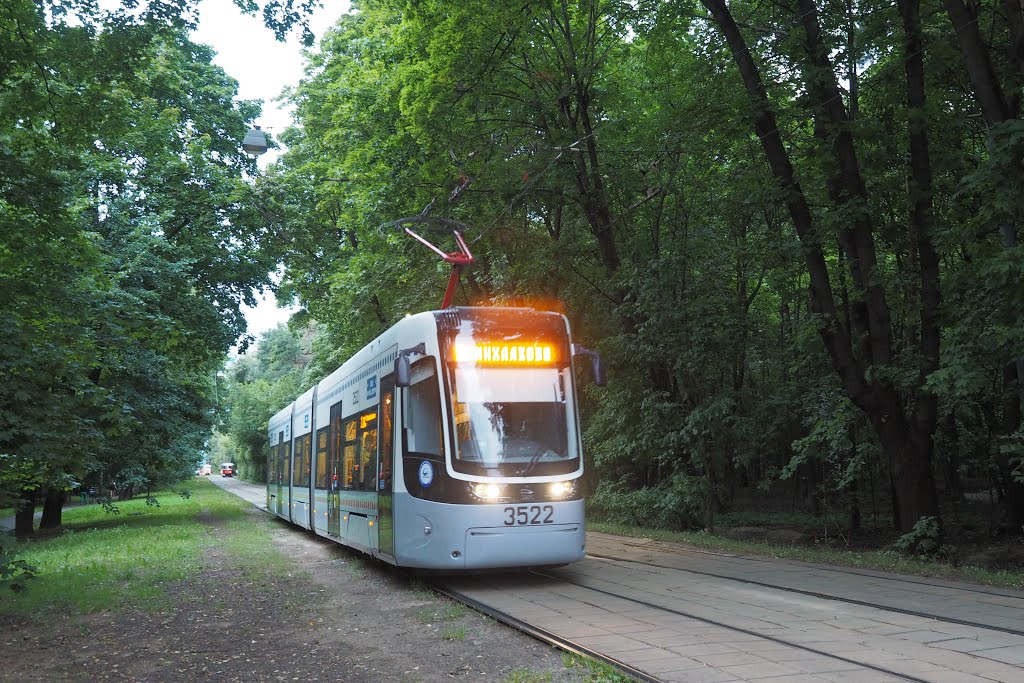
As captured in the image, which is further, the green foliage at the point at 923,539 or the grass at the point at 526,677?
the green foliage at the point at 923,539

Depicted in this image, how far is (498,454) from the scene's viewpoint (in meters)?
10.2

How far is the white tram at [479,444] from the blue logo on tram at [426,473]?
1cm

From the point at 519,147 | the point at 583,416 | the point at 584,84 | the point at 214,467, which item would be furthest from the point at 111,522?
the point at 214,467

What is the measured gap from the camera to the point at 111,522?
27.6m

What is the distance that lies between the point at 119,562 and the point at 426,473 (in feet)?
22.7

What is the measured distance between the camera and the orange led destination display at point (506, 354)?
34.7ft

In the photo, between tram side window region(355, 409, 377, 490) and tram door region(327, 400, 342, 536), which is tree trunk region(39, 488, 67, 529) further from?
tram side window region(355, 409, 377, 490)

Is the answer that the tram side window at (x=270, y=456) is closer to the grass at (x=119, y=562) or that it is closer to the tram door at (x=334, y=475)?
the grass at (x=119, y=562)

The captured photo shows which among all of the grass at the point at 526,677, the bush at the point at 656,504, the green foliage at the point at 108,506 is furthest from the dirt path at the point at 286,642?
the green foliage at the point at 108,506

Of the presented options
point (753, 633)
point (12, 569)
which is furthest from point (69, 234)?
point (753, 633)

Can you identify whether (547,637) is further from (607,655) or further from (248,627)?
(248,627)

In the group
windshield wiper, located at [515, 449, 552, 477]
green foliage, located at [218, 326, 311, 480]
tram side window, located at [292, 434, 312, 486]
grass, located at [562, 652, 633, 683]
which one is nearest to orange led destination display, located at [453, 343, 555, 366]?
windshield wiper, located at [515, 449, 552, 477]

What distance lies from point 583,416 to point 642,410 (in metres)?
4.98

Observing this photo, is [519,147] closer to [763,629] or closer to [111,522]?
[763,629]
